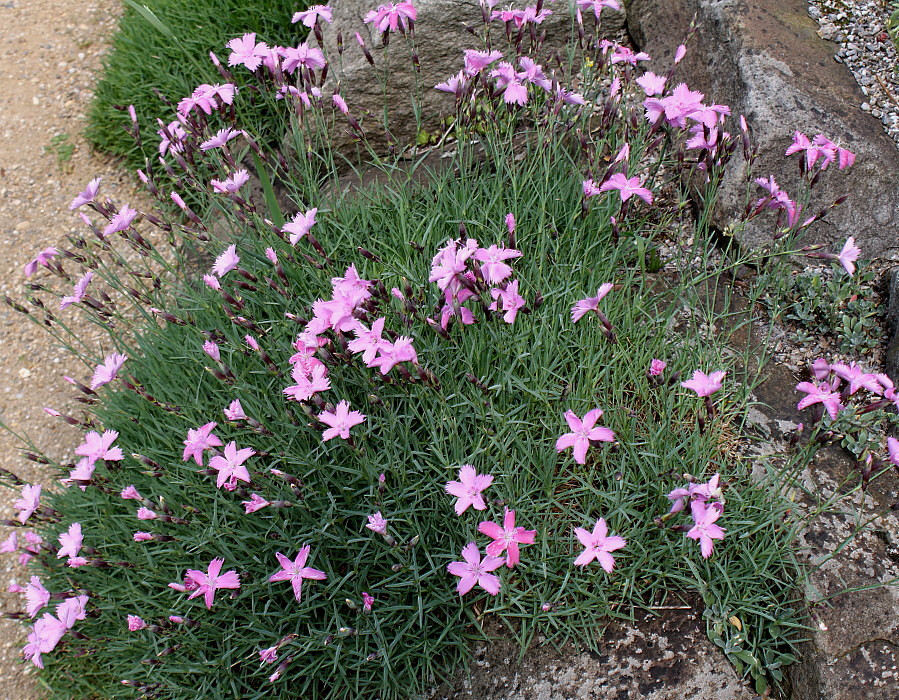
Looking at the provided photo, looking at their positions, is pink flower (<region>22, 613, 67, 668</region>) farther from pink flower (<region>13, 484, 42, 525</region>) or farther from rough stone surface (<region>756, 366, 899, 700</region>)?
rough stone surface (<region>756, 366, 899, 700</region>)

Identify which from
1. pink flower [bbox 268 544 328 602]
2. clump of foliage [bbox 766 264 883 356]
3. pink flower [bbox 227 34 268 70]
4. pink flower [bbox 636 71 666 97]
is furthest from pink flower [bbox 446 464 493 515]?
pink flower [bbox 227 34 268 70]

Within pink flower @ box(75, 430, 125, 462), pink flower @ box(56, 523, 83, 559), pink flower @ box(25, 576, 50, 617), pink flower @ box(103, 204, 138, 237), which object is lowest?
pink flower @ box(25, 576, 50, 617)

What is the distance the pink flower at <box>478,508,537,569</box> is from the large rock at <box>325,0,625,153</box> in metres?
2.45

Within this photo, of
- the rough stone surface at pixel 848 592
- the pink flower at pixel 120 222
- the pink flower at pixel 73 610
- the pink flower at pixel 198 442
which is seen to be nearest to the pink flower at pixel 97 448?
the pink flower at pixel 198 442

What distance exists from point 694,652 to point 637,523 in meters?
0.39

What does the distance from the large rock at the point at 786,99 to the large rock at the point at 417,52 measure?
0.65 m

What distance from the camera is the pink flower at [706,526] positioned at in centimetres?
171

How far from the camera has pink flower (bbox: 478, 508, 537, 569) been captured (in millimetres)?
1703

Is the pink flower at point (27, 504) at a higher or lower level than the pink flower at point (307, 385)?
lower

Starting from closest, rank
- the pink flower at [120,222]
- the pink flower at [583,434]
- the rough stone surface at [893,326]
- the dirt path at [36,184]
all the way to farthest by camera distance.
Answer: the pink flower at [583,434]
the pink flower at [120,222]
the rough stone surface at [893,326]
the dirt path at [36,184]

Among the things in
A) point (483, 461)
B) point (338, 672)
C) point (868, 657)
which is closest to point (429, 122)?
point (483, 461)

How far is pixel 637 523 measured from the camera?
81.5 inches

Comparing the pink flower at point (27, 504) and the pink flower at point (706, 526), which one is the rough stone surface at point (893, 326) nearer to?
the pink flower at point (706, 526)

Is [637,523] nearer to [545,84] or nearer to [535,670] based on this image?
[535,670]
